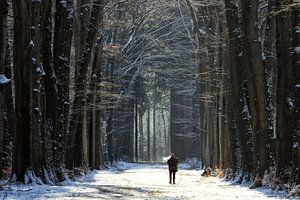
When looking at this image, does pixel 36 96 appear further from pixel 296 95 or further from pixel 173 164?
pixel 173 164

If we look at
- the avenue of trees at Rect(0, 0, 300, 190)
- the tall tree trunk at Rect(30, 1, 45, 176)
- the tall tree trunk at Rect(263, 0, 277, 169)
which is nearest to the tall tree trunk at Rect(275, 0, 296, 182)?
the avenue of trees at Rect(0, 0, 300, 190)

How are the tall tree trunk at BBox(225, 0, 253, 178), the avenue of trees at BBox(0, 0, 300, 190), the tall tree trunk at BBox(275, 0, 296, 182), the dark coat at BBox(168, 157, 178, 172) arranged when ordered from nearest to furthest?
the tall tree trunk at BBox(275, 0, 296, 182) < the avenue of trees at BBox(0, 0, 300, 190) < the tall tree trunk at BBox(225, 0, 253, 178) < the dark coat at BBox(168, 157, 178, 172)

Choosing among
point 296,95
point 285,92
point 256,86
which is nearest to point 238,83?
point 256,86

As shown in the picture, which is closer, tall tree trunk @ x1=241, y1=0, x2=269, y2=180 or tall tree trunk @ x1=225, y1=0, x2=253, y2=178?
tall tree trunk @ x1=241, y1=0, x2=269, y2=180

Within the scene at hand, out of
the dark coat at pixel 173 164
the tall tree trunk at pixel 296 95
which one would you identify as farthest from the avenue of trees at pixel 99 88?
the dark coat at pixel 173 164

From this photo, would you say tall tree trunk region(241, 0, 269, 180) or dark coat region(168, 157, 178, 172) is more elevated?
tall tree trunk region(241, 0, 269, 180)

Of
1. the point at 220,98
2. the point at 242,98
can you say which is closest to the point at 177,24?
the point at 220,98

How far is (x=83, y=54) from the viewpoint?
2686 centimetres

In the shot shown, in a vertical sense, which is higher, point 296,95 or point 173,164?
point 296,95

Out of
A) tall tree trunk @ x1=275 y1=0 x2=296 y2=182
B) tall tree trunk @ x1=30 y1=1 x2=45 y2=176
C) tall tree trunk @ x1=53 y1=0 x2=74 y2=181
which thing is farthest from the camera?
tall tree trunk @ x1=53 y1=0 x2=74 y2=181

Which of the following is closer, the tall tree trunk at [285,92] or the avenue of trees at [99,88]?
the tall tree trunk at [285,92]

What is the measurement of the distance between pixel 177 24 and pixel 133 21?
18.5 ft

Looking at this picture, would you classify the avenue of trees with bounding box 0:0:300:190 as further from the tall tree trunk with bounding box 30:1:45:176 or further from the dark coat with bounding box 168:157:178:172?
the dark coat with bounding box 168:157:178:172

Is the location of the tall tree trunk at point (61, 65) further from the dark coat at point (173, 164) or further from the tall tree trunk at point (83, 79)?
the dark coat at point (173, 164)
